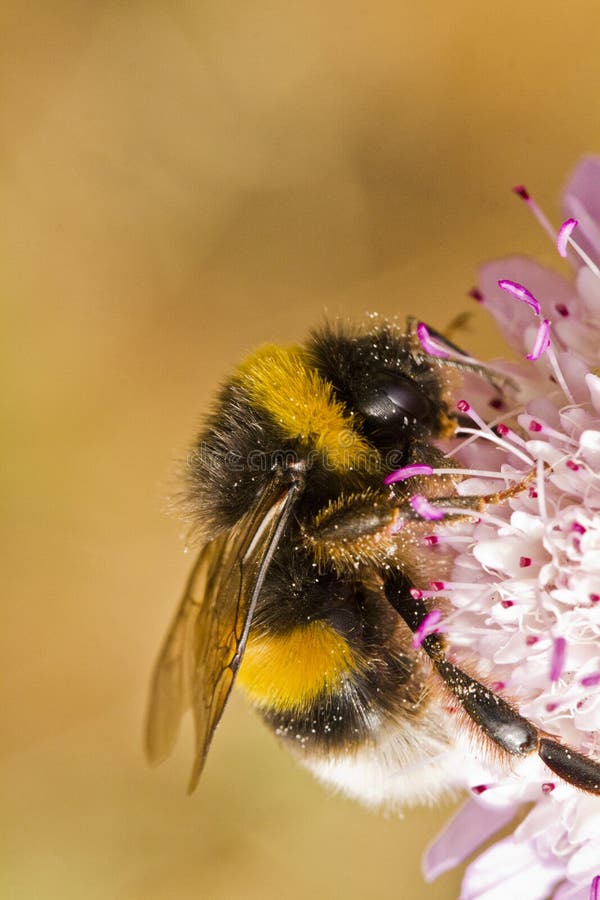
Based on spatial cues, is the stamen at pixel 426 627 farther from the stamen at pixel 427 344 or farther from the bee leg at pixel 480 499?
the stamen at pixel 427 344

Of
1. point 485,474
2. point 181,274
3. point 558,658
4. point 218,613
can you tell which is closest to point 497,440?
point 485,474

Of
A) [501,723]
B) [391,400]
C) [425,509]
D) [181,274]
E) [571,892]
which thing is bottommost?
[571,892]

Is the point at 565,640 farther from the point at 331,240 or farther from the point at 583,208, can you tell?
the point at 331,240

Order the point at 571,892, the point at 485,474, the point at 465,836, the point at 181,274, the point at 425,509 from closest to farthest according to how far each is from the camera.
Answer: the point at 425,509 → the point at 485,474 → the point at 571,892 → the point at 465,836 → the point at 181,274

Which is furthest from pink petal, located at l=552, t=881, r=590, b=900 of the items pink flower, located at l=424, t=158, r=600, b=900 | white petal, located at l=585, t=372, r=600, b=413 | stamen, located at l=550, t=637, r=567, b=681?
white petal, located at l=585, t=372, r=600, b=413

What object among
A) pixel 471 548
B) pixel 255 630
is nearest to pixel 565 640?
pixel 471 548

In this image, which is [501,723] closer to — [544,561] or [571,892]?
[544,561]

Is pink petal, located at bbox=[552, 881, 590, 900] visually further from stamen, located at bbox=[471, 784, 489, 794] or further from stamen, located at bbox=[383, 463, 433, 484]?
stamen, located at bbox=[383, 463, 433, 484]
